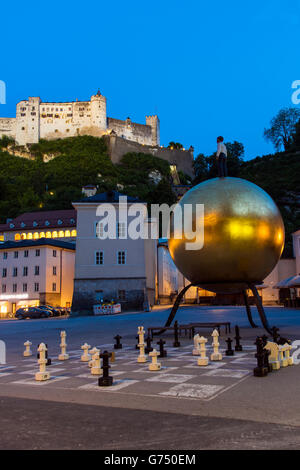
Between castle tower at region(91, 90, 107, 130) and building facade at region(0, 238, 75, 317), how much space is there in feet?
312

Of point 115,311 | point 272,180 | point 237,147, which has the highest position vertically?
point 237,147

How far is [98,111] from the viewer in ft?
489

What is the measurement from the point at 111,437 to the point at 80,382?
13.4ft

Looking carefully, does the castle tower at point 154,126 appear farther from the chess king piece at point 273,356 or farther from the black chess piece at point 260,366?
the black chess piece at point 260,366

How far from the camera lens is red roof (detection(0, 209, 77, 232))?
88250 millimetres

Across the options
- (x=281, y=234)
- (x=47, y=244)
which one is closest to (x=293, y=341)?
(x=281, y=234)

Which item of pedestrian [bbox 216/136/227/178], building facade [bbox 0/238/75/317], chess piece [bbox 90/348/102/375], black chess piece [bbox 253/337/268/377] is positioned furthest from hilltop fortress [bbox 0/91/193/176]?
black chess piece [bbox 253/337/268/377]

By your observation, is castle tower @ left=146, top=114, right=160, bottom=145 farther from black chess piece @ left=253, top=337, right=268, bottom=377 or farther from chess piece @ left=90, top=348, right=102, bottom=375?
black chess piece @ left=253, top=337, right=268, bottom=377

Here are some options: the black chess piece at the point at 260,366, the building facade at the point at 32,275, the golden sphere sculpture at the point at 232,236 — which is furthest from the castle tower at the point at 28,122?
the black chess piece at the point at 260,366

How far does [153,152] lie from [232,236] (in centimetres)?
13674

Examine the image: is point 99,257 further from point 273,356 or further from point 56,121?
point 56,121
